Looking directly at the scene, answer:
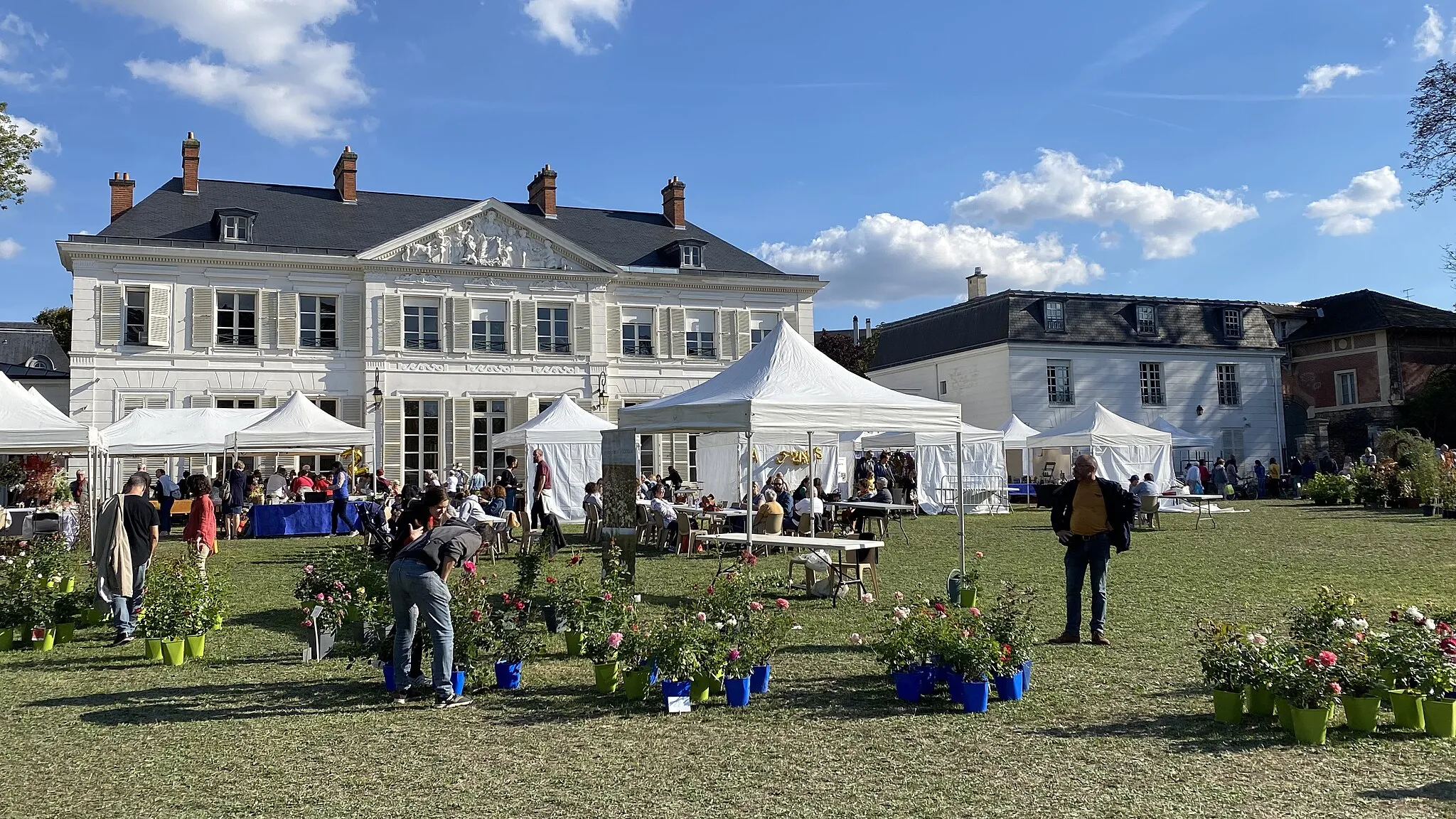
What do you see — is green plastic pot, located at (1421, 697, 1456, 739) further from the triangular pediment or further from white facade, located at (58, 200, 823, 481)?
the triangular pediment

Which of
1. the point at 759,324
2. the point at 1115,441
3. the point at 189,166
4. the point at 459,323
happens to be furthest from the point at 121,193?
the point at 1115,441

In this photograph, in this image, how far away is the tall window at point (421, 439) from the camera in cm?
2633

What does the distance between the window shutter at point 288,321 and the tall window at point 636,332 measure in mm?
8395

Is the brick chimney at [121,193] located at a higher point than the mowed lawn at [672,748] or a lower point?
higher

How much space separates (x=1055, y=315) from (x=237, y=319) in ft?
80.5

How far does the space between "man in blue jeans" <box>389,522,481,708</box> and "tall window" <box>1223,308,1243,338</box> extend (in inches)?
1431

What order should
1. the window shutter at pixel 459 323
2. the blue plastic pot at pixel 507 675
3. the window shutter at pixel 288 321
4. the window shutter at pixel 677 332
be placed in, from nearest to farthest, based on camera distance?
the blue plastic pot at pixel 507 675 < the window shutter at pixel 288 321 < the window shutter at pixel 459 323 < the window shutter at pixel 677 332

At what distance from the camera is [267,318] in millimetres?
25609

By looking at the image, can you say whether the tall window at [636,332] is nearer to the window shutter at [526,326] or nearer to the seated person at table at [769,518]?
the window shutter at [526,326]

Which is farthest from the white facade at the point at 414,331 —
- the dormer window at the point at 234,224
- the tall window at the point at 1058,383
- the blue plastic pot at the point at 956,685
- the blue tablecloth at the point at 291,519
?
the blue plastic pot at the point at 956,685

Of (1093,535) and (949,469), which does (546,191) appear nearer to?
(949,469)

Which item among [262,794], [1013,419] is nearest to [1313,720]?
[262,794]

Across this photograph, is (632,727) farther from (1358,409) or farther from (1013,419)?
(1358,409)

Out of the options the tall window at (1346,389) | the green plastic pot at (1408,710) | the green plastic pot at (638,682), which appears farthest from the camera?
the tall window at (1346,389)
